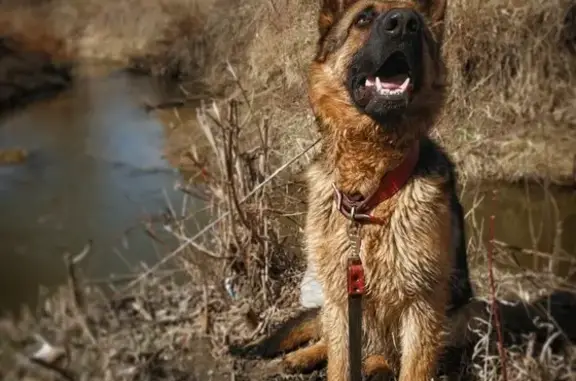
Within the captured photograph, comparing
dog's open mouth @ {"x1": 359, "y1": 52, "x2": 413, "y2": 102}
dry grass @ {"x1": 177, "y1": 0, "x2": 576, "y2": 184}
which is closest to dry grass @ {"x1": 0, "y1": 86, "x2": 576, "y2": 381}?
dry grass @ {"x1": 177, "y1": 0, "x2": 576, "y2": 184}

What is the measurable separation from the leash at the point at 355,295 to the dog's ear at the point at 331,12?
A: 100 centimetres

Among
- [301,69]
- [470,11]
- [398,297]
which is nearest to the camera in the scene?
[398,297]

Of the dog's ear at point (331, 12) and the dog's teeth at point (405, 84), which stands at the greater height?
the dog's ear at point (331, 12)

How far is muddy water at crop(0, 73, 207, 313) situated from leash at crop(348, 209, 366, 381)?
236 centimetres

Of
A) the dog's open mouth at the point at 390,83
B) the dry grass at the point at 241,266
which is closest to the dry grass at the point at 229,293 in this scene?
the dry grass at the point at 241,266

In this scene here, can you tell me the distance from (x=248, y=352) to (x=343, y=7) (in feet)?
6.84

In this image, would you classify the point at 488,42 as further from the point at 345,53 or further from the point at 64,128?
the point at 64,128

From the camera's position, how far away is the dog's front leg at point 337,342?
9.66 ft

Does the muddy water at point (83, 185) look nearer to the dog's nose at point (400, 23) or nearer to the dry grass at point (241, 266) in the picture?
the dry grass at point (241, 266)

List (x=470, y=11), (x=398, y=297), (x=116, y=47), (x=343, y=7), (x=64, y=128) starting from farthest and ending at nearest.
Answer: (x=116, y=47) → (x=64, y=128) → (x=470, y=11) → (x=343, y=7) → (x=398, y=297)

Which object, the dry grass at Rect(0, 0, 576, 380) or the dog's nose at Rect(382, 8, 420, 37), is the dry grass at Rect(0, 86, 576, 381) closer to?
the dry grass at Rect(0, 0, 576, 380)

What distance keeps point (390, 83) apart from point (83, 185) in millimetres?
5235

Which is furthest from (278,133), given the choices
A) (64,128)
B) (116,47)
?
(116,47)

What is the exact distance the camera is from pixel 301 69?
4.00m
